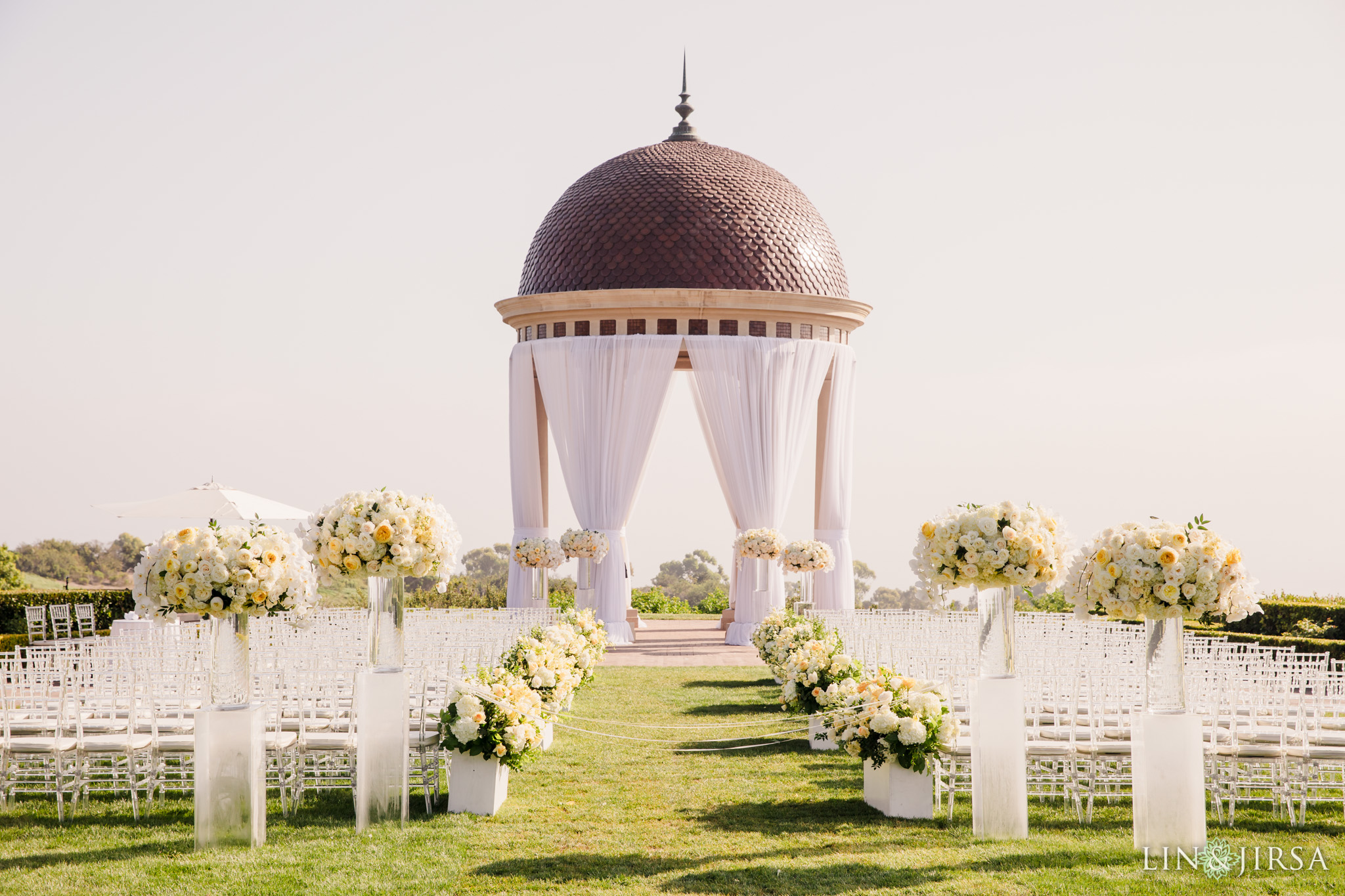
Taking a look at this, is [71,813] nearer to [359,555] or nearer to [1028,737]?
[359,555]

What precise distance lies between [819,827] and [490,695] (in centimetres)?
281

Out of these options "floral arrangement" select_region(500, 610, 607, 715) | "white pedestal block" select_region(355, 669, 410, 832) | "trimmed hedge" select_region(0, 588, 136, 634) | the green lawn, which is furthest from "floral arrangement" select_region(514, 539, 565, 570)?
"white pedestal block" select_region(355, 669, 410, 832)

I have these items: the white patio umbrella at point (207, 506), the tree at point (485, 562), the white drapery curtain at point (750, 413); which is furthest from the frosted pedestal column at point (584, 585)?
the tree at point (485, 562)

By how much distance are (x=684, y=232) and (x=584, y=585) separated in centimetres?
882

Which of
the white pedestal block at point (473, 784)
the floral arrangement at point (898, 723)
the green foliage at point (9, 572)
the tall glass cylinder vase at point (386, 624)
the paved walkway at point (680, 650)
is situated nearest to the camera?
the floral arrangement at point (898, 723)

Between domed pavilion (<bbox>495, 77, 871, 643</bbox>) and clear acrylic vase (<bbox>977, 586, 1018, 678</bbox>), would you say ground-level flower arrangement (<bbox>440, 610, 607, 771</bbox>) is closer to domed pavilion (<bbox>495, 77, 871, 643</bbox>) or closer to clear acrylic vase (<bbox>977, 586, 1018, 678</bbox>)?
clear acrylic vase (<bbox>977, 586, 1018, 678</bbox>)

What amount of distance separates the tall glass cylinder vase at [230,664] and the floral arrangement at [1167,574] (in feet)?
19.9

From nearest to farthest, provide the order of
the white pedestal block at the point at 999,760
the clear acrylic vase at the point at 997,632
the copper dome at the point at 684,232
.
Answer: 1. the white pedestal block at the point at 999,760
2. the clear acrylic vase at the point at 997,632
3. the copper dome at the point at 684,232

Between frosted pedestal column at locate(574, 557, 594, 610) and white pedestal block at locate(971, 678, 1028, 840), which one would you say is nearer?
white pedestal block at locate(971, 678, 1028, 840)

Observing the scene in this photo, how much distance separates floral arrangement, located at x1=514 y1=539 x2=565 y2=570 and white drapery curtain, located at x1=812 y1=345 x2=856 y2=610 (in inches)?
249

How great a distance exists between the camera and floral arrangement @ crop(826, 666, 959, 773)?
8.96 metres

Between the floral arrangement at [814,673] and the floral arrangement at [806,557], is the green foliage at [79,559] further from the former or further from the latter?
the floral arrangement at [814,673]

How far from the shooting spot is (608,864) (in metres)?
7.95

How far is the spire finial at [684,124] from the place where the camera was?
31.9m
